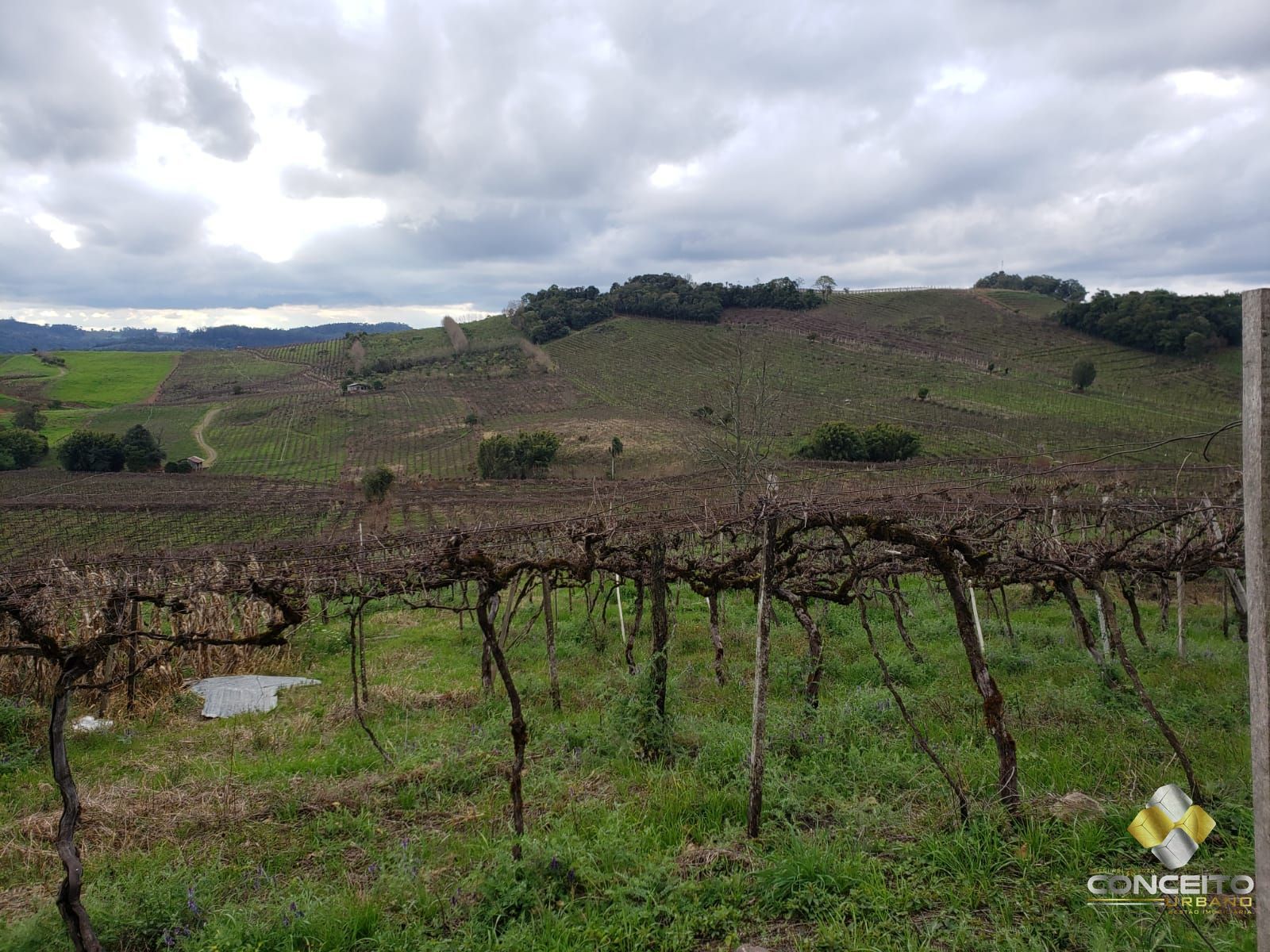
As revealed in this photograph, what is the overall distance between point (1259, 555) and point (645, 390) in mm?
62936

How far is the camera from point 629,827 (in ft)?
16.0

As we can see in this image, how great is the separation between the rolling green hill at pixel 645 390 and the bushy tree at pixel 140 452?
2.70 m

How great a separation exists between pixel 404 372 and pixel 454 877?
3296 inches

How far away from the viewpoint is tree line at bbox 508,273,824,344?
88875 millimetres

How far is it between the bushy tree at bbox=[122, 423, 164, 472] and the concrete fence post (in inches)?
2163

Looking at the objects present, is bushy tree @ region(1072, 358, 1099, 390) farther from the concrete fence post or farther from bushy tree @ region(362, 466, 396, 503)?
the concrete fence post

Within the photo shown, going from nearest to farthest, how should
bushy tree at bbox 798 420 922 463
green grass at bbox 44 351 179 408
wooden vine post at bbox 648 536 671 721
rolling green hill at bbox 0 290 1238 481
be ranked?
1. wooden vine post at bbox 648 536 671 721
2. bushy tree at bbox 798 420 922 463
3. rolling green hill at bbox 0 290 1238 481
4. green grass at bbox 44 351 179 408

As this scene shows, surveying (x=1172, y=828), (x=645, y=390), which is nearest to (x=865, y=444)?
(x=645, y=390)

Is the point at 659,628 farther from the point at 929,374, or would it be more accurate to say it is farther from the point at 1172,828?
the point at 929,374

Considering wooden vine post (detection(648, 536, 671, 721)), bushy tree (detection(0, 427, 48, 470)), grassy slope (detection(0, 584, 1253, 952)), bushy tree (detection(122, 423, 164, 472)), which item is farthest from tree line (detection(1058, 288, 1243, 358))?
bushy tree (detection(0, 427, 48, 470))

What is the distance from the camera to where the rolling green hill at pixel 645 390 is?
45.7 metres

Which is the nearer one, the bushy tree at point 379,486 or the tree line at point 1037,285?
the bushy tree at point 379,486

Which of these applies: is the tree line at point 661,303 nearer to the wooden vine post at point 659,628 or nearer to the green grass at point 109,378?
the green grass at point 109,378

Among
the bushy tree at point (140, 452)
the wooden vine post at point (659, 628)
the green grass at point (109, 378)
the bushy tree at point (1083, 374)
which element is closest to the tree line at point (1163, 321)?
the bushy tree at point (1083, 374)
